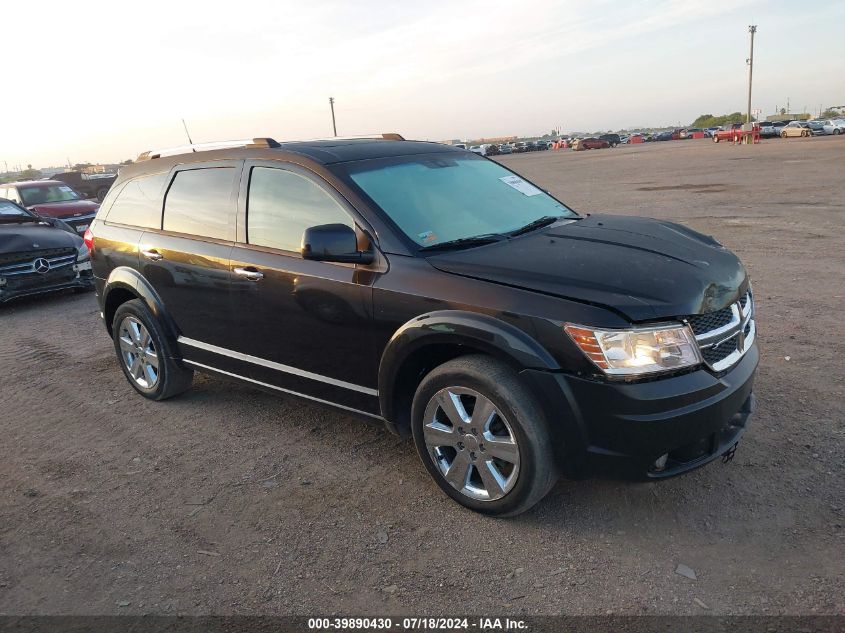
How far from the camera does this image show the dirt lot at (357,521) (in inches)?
112

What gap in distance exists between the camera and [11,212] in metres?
10.2

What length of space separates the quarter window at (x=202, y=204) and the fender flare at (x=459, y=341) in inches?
59.3

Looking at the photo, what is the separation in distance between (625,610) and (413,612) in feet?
2.78

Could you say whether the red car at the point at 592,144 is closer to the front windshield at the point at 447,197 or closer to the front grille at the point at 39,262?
the front grille at the point at 39,262

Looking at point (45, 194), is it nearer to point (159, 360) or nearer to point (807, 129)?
point (159, 360)

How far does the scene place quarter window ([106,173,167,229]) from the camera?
499 cm

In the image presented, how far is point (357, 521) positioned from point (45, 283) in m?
7.46

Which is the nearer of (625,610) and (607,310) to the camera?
(625,610)

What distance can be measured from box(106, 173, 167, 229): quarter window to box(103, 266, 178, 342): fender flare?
374mm

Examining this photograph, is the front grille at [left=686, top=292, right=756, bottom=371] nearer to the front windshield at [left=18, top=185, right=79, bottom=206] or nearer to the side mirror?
the side mirror

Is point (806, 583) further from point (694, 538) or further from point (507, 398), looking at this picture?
point (507, 398)

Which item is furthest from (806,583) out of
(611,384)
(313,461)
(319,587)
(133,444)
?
(133,444)

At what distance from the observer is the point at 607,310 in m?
2.88

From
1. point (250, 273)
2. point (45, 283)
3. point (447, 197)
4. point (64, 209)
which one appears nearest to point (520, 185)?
point (447, 197)
